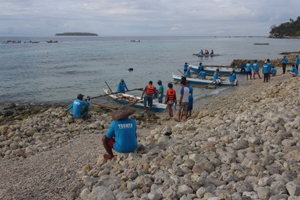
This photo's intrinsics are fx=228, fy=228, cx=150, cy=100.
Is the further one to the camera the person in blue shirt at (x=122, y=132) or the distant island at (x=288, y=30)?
the distant island at (x=288, y=30)

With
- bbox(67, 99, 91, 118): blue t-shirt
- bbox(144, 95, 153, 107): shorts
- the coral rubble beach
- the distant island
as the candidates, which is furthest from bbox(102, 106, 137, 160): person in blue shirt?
the distant island

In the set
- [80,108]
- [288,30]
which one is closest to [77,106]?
[80,108]

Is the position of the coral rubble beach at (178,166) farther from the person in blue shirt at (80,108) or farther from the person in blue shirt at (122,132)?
the person in blue shirt at (80,108)

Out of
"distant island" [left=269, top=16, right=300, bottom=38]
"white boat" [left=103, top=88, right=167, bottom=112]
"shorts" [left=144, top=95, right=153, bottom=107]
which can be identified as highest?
"distant island" [left=269, top=16, right=300, bottom=38]

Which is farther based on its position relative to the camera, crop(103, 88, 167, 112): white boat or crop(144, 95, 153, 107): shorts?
crop(103, 88, 167, 112): white boat

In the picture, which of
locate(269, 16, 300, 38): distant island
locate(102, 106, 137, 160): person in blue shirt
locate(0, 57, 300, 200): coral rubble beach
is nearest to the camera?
locate(0, 57, 300, 200): coral rubble beach

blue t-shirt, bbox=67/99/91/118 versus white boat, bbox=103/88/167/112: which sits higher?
blue t-shirt, bbox=67/99/91/118

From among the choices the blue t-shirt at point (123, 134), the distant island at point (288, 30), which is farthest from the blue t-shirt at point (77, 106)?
the distant island at point (288, 30)

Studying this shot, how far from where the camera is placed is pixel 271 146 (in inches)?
219

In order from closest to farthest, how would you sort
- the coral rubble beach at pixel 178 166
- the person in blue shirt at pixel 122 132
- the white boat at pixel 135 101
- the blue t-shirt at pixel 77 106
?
the coral rubble beach at pixel 178 166
the person in blue shirt at pixel 122 132
the blue t-shirt at pixel 77 106
the white boat at pixel 135 101

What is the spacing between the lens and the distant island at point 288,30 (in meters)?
147

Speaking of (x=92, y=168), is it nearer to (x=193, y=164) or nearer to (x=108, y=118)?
(x=193, y=164)

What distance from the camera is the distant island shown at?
5787 inches

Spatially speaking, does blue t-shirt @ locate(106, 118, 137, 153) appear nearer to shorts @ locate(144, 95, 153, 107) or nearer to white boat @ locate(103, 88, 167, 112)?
shorts @ locate(144, 95, 153, 107)
